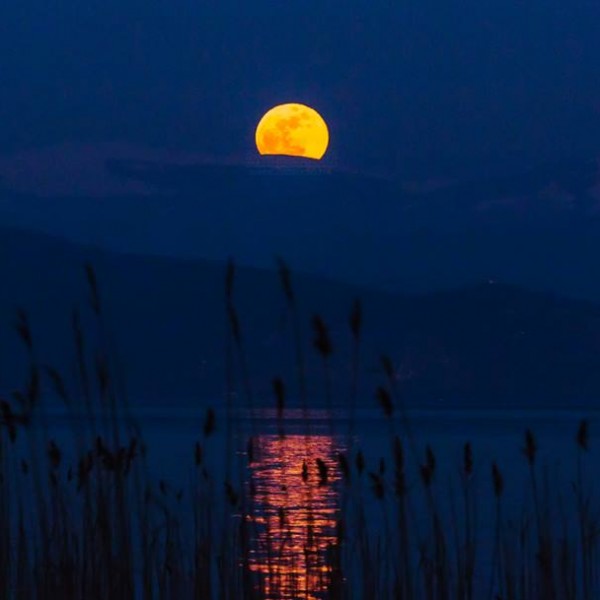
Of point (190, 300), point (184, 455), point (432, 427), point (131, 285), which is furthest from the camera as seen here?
point (190, 300)

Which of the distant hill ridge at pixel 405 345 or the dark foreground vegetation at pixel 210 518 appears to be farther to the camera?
the distant hill ridge at pixel 405 345

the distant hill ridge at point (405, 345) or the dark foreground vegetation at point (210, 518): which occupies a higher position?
the distant hill ridge at point (405, 345)

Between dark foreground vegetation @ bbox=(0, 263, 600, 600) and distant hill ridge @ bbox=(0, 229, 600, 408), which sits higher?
distant hill ridge @ bbox=(0, 229, 600, 408)

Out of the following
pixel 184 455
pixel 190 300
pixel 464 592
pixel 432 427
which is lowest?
pixel 464 592

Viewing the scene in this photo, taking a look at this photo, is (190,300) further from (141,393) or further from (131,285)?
(131,285)

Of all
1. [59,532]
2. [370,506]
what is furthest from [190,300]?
[59,532]

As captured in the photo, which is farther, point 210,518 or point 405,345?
point 405,345

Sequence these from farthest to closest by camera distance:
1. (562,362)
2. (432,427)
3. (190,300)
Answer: (190,300)
(562,362)
(432,427)

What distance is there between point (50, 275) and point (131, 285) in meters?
10.0

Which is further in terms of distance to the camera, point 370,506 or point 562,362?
point 562,362

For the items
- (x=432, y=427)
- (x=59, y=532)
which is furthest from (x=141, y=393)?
(x=59, y=532)

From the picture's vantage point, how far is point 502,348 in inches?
5787

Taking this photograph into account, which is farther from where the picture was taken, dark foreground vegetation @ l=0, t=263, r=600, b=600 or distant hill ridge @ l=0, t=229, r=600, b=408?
distant hill ridge @ l=0, t=229, r=600, b=408

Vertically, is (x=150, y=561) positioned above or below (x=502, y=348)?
below
